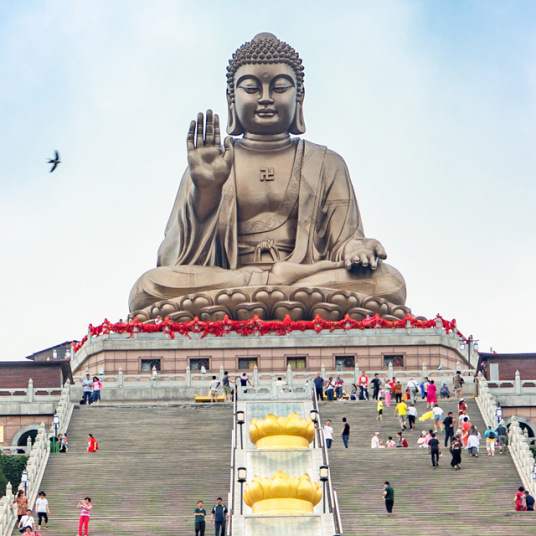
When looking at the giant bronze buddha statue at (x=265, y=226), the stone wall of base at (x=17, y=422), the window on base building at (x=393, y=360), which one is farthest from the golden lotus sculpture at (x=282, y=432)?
the giant bronze buddha statue at (x=265, y=226)

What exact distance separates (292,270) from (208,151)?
3975 mm

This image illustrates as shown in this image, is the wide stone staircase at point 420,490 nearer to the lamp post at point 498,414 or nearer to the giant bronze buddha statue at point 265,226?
the lamp post at point 498,414

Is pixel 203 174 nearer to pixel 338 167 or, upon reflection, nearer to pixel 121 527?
pixel 338 167

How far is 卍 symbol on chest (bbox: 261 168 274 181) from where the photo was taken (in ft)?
141

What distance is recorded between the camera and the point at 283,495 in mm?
24078

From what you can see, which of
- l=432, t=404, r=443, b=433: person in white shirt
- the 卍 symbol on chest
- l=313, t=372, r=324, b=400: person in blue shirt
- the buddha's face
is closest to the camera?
l=432, t=404, r=443, b=433: person in white shirt

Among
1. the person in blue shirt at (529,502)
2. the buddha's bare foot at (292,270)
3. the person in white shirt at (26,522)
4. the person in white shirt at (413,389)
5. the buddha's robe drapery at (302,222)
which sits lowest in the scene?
the person in white shirt at (26,522)

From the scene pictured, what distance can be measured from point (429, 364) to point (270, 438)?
1245 cm

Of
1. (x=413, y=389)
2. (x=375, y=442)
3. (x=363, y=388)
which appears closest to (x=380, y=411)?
(x=413, y=389)

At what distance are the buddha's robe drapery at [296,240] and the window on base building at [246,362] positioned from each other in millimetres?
2809

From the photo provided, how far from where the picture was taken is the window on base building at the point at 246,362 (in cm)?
3853

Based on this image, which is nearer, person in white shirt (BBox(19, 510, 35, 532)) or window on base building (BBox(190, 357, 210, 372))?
person in white shirt (BBox(19, 510, 35, 532))

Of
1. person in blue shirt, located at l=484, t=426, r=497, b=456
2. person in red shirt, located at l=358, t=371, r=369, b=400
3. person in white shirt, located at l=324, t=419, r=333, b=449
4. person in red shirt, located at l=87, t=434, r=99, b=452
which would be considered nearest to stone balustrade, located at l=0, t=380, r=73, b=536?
person in red shirt, located at l=87, t=434, r=99, b=452

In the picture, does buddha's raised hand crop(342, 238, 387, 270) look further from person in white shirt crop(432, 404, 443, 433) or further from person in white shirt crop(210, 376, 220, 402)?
person in white shirt crop(432, 404, 443, 433)
